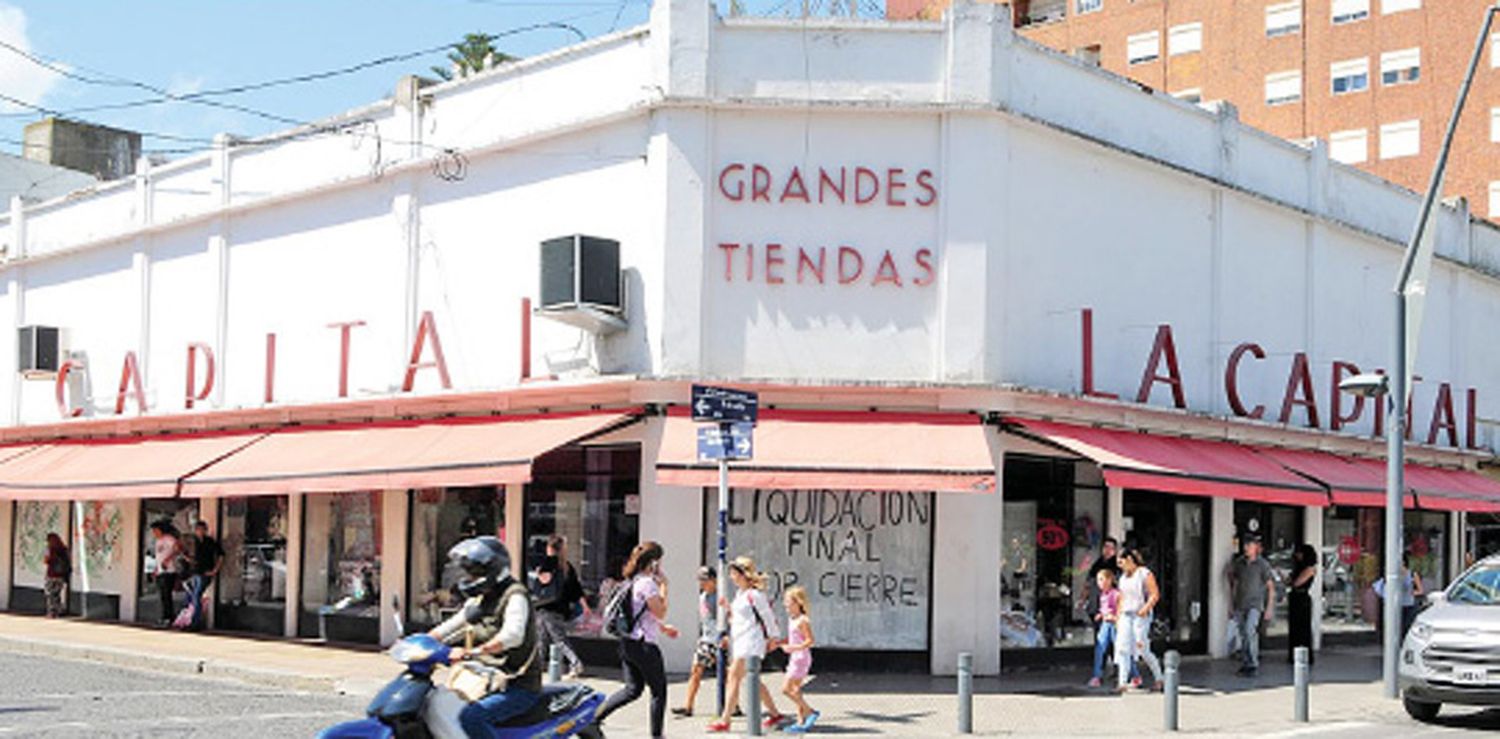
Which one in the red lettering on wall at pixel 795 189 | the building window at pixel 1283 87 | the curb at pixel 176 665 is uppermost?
the building window at pixel 1283 87

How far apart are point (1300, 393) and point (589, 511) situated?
11.4 meters

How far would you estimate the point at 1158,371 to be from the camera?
21.4 meters

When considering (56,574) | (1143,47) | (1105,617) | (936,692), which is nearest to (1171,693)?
(936,692)

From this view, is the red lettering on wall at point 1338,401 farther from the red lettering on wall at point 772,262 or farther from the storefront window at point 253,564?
the storefront window at point 253,564

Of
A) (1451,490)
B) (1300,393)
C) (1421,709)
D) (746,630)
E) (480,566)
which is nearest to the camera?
(480,566)

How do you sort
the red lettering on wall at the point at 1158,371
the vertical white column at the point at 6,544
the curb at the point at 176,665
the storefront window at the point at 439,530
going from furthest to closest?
the vertical white column at the point at 6,544, the red lettering on wall at the point at 1158,371, the storefront window at the point at 439,530, the curb at the point at 176,665

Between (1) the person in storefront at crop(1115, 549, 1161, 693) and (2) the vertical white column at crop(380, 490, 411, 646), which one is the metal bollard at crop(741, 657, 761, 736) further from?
(2) the vertical white column at crop(380, 490, 411, 646)

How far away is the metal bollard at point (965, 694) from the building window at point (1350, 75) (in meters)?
35.7

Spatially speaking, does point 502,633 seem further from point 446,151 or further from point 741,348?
point 446,151

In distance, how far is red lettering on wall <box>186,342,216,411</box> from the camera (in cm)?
2492

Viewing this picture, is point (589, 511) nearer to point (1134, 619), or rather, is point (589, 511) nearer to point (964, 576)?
point (964, 576)

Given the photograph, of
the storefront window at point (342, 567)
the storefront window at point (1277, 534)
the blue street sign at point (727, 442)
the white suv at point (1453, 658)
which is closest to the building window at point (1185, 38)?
the storefront window at point (1277, 534)

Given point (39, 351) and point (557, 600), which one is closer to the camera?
point (557, 600)

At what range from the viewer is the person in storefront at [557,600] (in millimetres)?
17969
